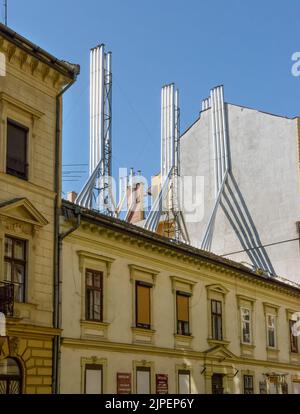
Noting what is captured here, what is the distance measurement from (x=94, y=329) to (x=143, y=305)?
303cm

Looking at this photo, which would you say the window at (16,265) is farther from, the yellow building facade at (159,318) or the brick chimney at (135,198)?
the brick chimney at (135,198)

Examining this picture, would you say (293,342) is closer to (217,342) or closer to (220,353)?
(220,353)

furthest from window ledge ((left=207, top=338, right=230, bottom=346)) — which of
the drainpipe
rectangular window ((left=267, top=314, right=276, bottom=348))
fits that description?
the drainpipe

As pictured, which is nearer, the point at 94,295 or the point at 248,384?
the point at 94,295

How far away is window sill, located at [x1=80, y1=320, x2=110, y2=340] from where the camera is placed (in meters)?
22.9

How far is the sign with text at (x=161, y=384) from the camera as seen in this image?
25828 millimetres

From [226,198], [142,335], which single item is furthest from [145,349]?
[226,198]

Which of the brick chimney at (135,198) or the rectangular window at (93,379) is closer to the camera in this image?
the rectangular window at (93,379)

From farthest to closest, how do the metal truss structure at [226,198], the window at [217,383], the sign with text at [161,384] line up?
1. the metal truss structure at [226,198]
2. the window at [217,383]
3. the sign with text at [161,384]

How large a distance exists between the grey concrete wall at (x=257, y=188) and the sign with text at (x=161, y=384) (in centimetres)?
1576

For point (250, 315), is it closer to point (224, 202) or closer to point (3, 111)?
point (224, 202)

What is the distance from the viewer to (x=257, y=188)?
1694 inches

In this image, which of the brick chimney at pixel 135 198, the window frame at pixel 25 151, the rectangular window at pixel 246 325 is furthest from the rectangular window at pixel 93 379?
the brick chimney at pixel 135 198

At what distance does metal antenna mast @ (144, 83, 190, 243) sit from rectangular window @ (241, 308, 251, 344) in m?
9.21
